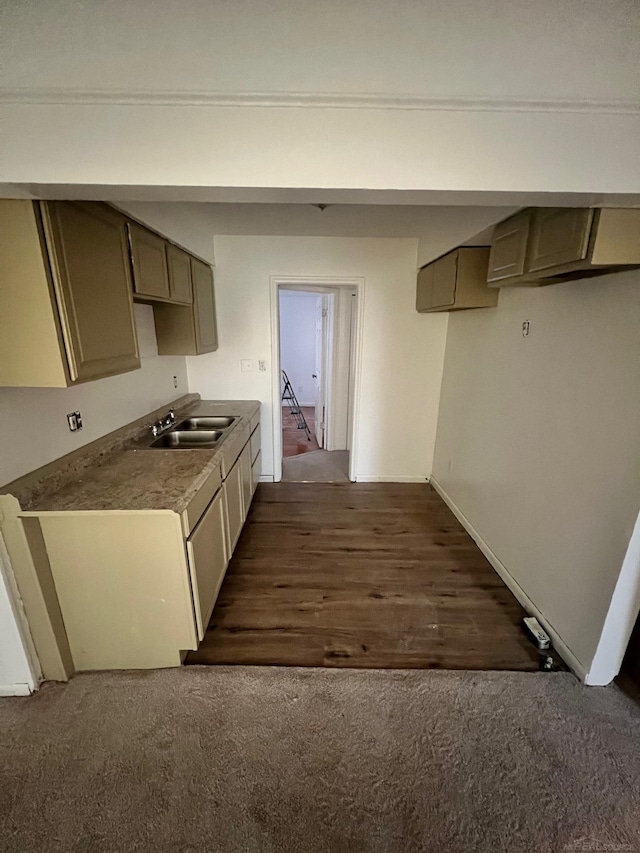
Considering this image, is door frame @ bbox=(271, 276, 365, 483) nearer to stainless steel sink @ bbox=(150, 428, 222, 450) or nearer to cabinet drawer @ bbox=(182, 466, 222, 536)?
stainless steel sink @ bbox=(150, 428, 222, 450)

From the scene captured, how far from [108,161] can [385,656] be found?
234 cm

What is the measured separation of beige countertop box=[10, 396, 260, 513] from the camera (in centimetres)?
148

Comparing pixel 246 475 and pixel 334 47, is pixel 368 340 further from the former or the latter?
pixel 334 47

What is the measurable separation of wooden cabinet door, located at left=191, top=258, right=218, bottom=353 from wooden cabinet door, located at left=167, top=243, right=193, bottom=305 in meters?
0.11

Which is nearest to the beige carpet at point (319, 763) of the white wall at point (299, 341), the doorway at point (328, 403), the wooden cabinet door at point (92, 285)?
the wooden cabinet door at point (92, 285)

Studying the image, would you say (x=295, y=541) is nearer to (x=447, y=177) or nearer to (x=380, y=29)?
(x=447, y=177)

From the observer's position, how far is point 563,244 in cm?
136

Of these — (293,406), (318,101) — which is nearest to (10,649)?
(318,101)

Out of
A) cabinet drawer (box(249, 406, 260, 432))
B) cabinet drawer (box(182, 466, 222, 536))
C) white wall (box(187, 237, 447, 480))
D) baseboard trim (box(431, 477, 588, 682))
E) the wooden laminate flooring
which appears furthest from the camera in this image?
white wall (box(187, 237, 447, 480))

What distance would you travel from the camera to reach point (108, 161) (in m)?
0.97

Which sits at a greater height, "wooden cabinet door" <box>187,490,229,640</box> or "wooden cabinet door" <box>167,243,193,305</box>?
"wooden cabinet door" <box>167,243,193,305</box>

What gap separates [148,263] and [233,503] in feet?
5.18

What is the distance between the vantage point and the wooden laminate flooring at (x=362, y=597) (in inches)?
71.0

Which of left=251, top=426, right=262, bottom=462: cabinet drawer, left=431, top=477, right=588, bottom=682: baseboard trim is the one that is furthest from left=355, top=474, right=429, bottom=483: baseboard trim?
left=251, top=426, right=262, bottom=462: cabinet drawer
